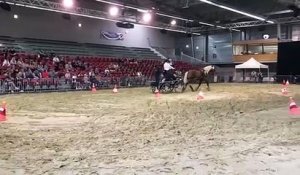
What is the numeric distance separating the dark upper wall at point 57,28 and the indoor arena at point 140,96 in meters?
0.10

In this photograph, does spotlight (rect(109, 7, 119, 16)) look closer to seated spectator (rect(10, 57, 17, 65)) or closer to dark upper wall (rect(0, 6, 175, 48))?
dark upper wall (rect(0, 6, 175, 48))

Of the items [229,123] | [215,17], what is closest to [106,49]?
[215,17]

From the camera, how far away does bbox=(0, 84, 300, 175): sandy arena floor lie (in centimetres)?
483

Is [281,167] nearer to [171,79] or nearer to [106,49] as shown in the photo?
[171,79]

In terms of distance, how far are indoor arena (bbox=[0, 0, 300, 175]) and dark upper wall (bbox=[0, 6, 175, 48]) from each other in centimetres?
10

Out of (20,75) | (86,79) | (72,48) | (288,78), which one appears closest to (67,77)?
(86,79)

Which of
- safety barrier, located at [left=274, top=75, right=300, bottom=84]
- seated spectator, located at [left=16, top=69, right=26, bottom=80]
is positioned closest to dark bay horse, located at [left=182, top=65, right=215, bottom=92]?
seated spectator, located at [left=16, top=69, right=26, bottom=80]

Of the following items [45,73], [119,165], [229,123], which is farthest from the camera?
[45,73]

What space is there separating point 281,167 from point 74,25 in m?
33.1

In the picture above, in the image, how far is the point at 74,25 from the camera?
35.8 meters

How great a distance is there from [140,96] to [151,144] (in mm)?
11410

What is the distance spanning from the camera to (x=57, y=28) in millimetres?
34281

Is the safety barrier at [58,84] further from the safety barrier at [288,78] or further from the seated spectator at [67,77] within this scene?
the safety barrier at [288,78]

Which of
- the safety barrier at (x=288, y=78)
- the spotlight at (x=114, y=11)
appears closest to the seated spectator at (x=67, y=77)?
the spotlight at (x=114, y=11)
